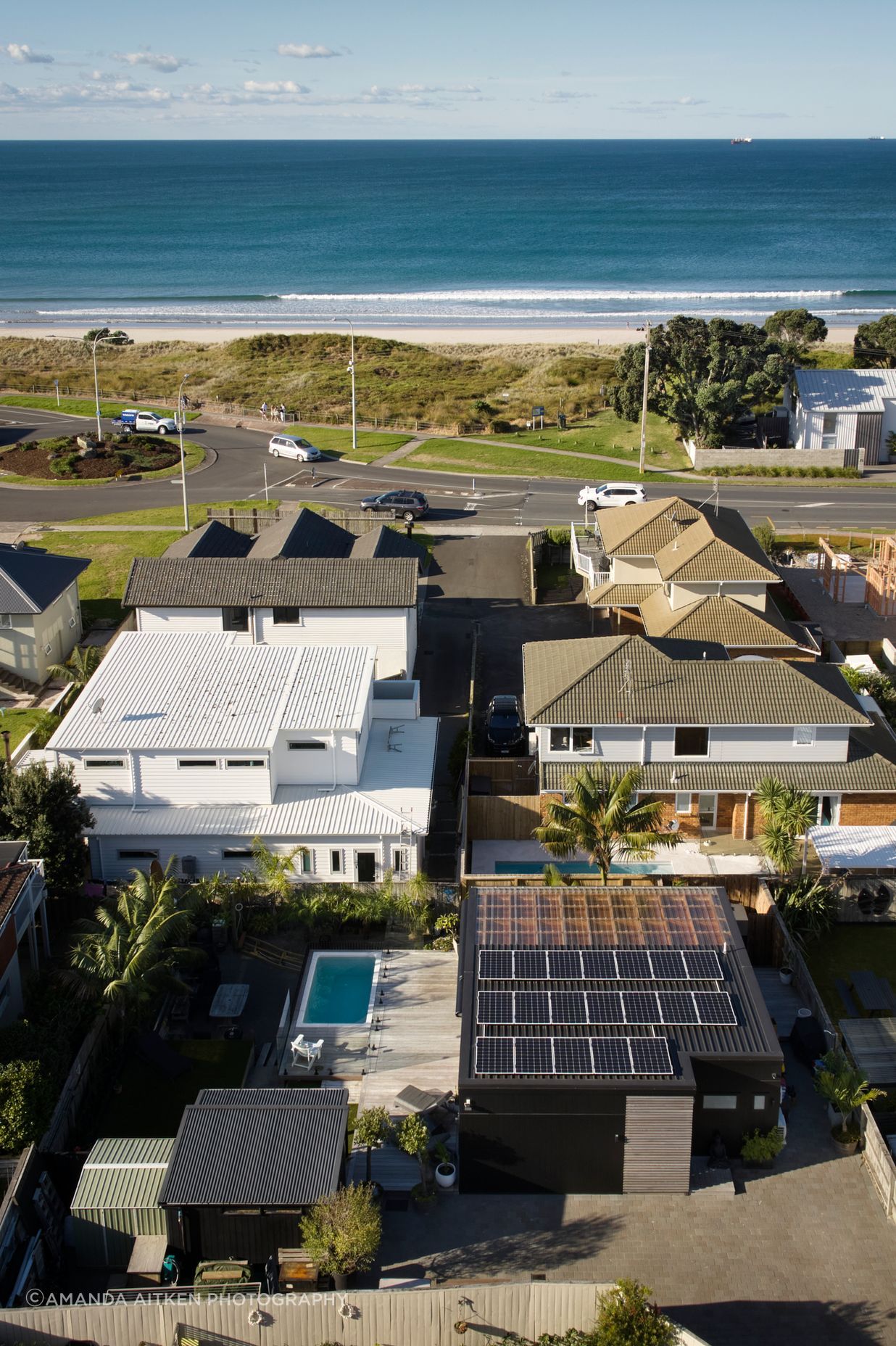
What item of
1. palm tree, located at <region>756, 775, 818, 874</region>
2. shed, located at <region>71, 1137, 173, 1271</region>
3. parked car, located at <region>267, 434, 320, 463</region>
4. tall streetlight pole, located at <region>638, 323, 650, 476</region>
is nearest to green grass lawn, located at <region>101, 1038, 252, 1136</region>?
shed, located at <region>71, 1137, 173, 1271</region>

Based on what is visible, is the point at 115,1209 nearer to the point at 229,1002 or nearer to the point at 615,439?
the point at 229,1002

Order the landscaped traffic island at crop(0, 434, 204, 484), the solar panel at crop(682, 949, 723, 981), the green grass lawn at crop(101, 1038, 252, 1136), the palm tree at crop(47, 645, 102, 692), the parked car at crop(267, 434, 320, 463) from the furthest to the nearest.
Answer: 1. the parked car at crop(267, 434, 320, 463)
2. the landscaped traffic island at crop(0, 434, 204, 484)
3. the palm tree at crop(47, 645, 102, 692)
4. the solar panel at crop(682, 949, 723, 981)
5. the green grass lawn at crop(101, 1038, 252, 1136)

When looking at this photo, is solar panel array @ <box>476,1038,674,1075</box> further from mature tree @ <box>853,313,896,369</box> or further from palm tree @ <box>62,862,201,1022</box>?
mature tree @ <box>853,313,896,369</box>

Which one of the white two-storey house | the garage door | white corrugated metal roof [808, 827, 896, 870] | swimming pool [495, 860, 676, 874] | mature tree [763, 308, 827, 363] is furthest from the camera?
mature tree [763, 308, 827, 363]

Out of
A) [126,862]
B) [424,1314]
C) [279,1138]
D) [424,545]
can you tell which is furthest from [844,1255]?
[424,545]

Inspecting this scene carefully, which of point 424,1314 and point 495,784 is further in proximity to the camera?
point 495,784

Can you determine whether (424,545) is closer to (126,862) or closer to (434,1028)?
(126,862)

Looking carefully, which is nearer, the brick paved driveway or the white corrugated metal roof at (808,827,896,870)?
the brick paved driveway
